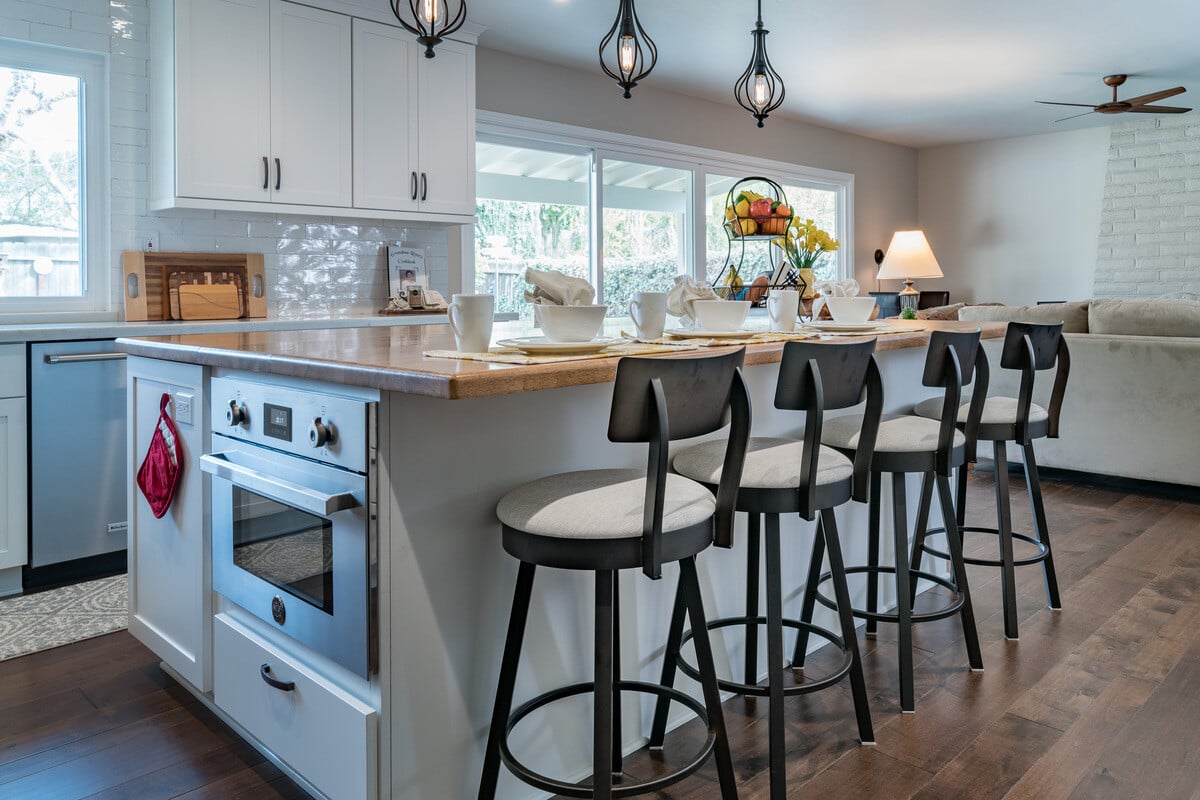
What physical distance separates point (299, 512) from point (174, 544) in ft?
2.26

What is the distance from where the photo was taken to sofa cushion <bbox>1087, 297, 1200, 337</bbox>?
4.18 m

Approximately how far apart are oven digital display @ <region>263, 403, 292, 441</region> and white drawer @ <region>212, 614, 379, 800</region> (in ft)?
1.48

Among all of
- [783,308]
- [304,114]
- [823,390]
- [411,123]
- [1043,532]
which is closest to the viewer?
[823,390]

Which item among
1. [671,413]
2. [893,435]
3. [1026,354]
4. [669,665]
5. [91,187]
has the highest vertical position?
[91,187]

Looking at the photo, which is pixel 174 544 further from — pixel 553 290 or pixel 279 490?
pixel 553 290

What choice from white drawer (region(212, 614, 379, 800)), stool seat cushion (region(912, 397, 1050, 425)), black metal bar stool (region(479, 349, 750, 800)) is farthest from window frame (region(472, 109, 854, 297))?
black metal bar stool (region(479, 349, 750, 800))

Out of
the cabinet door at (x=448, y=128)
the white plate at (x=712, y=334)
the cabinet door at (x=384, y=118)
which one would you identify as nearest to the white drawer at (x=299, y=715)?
the white plate at (x=712, y=334)

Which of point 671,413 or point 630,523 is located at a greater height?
point 671,413

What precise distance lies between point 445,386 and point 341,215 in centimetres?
326

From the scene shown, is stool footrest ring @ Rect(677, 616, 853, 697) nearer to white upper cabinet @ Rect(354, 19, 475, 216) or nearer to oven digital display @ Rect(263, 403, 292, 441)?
oven digital display @ Rect(263, 403, 292, 441)

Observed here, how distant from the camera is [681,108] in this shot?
6.50 m

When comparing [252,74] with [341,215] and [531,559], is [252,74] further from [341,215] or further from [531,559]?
[531,559]

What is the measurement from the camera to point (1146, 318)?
14.1 feet

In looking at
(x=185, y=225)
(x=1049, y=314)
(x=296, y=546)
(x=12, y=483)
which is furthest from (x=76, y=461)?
(x=1049, y=314)
